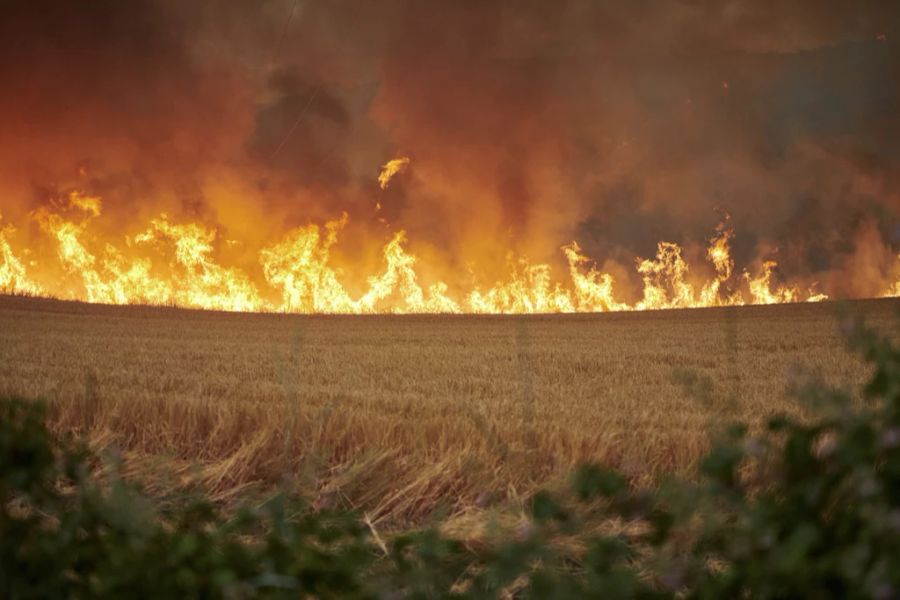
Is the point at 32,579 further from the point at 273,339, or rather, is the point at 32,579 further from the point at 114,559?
the point at 273,339

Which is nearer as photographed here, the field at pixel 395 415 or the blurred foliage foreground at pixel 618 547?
the blurred foliage foreground at pixel 618 547

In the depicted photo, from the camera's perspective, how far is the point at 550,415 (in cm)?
782

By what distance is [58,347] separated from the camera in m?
17.8

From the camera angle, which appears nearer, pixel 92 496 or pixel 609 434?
pixel 92 496

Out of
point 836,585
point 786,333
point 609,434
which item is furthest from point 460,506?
point 786,333

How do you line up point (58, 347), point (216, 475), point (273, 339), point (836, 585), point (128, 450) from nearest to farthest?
point (836, 585), point (216, 475), point (128, 450), point (58, 347), point (273, 339)

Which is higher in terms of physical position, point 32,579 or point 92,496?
point 92,496

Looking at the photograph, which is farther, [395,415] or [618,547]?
[395,415]

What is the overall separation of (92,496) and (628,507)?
68.2 inches

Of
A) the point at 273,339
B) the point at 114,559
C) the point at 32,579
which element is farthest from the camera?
the point at 273,339

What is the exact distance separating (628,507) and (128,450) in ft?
20.5

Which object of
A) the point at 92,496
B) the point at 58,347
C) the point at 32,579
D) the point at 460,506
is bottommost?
the point at 460,506

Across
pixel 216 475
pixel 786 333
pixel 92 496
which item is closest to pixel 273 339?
pixel 786 333

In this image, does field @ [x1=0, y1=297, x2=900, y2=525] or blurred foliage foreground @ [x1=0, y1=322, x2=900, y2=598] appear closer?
blurred foliage foreground @ [x1=0, y1=322, x2=900, y2=598]
